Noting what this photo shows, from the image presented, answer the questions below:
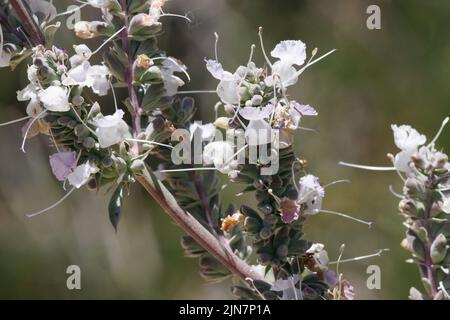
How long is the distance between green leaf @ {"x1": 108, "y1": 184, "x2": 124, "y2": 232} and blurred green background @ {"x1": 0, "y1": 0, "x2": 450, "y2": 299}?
1.14m

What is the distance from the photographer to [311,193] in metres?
0.76

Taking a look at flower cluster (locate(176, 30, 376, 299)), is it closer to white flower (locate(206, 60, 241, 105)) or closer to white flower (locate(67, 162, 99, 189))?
white flower (locate(206, 60, 241, 105))

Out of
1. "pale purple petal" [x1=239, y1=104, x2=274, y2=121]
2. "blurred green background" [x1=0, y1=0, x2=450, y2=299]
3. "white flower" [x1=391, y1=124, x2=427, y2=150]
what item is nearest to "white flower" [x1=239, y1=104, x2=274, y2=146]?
"pale purple petal" [x1=239, y1=104, x2=274, y2=121]

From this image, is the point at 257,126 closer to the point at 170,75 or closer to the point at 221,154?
the point at 221,154

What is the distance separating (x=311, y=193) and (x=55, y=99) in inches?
10.2

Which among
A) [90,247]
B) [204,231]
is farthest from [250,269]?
[90,247]

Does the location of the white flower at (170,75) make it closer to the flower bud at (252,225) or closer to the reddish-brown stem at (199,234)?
the reddish-brown stem at (199,234)

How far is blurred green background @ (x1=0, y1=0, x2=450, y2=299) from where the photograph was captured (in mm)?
1977

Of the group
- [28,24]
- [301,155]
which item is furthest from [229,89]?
[301,155]

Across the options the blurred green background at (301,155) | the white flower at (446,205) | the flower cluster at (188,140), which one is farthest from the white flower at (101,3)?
the blurred green background at (301,155)

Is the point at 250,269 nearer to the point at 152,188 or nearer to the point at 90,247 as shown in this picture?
the point at 152,188

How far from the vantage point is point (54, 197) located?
2094 millimetres

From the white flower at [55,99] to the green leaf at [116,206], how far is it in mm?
101

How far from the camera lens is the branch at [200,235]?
0.80 meters
